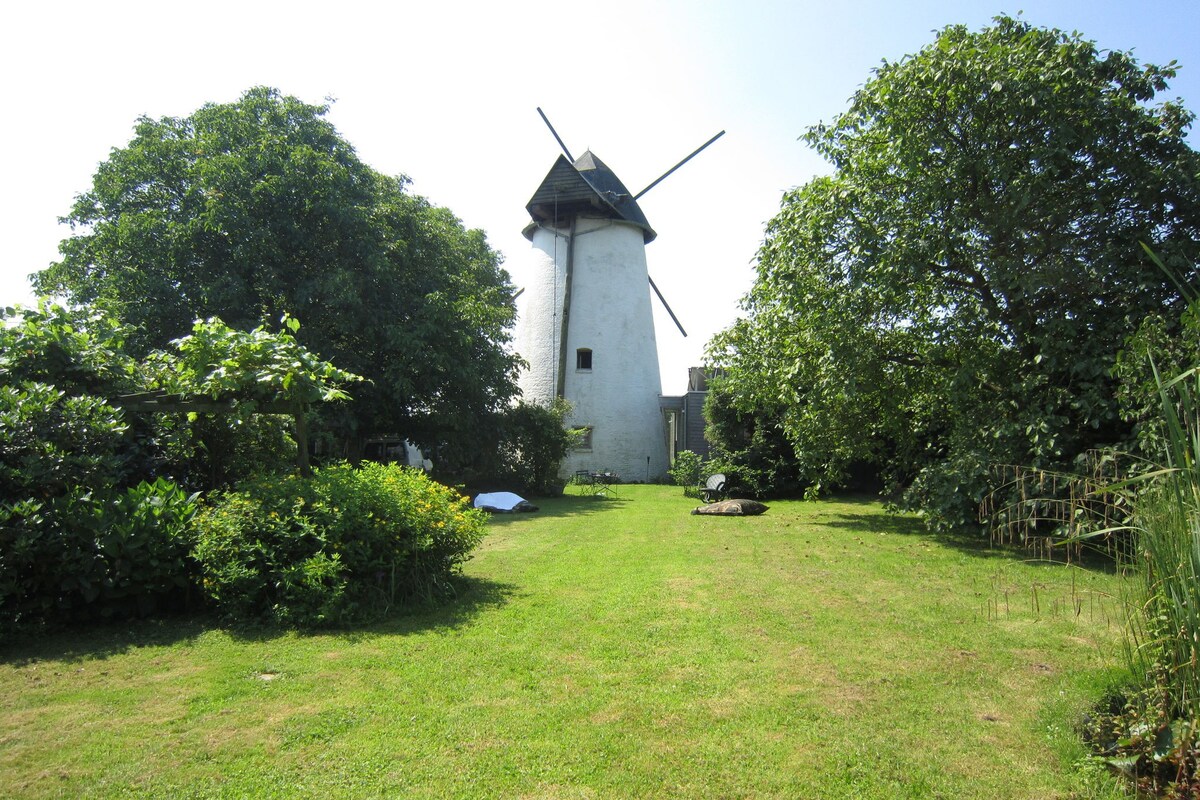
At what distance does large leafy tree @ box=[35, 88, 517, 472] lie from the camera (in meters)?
18.2

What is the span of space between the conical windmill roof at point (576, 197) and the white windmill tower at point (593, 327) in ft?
0.13

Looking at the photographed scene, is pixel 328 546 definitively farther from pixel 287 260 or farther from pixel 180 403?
pixel 287 260

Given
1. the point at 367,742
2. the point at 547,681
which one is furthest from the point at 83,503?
the point at 547,681

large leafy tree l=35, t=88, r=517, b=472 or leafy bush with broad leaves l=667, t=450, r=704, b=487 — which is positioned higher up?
large leafy tree l=35, t=88, r=517, b=472

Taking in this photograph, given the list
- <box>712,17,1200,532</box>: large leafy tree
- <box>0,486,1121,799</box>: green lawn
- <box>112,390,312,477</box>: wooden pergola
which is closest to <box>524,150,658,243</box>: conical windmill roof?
<box>712,17,1200,532</box>: large leafy tree

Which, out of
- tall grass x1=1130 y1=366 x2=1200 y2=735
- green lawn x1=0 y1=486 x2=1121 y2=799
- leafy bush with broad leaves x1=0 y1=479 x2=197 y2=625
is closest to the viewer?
tall grass x1=1130 y1=366 x2=1200 y2=735

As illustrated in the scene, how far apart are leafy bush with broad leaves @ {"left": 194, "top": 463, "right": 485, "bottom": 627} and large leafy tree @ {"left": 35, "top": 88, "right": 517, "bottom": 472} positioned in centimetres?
Result: 1136

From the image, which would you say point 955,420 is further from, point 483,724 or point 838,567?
point 483,724

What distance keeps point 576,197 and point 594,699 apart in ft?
85.3

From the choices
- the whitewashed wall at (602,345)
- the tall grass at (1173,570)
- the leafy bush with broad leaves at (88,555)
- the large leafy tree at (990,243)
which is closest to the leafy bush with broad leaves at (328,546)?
the leafy bush with broad leaves at (88,555)

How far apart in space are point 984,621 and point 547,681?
405cm

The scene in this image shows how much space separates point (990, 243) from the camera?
36.9 feet

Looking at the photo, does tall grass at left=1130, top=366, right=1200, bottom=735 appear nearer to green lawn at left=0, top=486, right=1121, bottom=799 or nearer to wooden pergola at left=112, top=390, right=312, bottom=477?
green lawn at left=0, top=486, right=1121, bottom=799

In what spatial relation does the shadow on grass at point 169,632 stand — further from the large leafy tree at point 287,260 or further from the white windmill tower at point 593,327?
the white windmill tower at point 593,327
